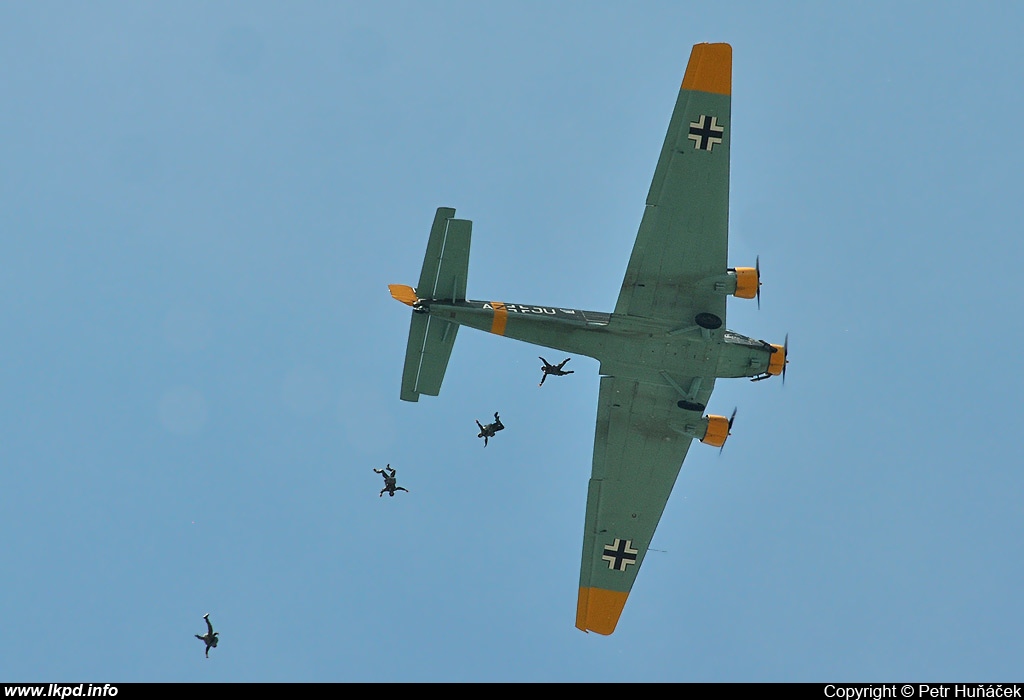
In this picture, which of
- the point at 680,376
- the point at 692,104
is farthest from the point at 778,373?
the point at 692,104

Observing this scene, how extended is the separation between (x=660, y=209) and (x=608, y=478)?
10434 millimetres

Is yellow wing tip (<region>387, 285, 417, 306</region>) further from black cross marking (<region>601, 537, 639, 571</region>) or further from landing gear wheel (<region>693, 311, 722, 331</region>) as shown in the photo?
black cross marking (<region>601, 537, 639, 571</region>)

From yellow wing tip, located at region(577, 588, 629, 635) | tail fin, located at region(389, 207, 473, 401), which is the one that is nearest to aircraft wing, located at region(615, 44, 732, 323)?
tail fin, located at region(389, 207, 473, 401)

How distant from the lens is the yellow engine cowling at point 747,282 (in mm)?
28817

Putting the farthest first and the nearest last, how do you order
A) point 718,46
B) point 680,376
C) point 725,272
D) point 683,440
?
point 683,440 < point 680,376 < point 725,272 < point 718,46

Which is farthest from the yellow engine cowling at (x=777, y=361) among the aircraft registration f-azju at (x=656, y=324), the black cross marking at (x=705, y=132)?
the black cross marking at (x=705, y=132)

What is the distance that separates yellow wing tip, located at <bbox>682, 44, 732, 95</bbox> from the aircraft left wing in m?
9.87

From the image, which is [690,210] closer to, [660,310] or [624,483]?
[660,310]

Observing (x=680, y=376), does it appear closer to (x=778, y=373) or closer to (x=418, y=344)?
(x=778, y=373)

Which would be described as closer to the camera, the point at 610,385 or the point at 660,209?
the point at 660,209

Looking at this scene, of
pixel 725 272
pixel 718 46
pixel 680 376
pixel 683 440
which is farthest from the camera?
pixel 683 440

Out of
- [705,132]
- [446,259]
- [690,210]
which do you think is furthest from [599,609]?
[705,132]
